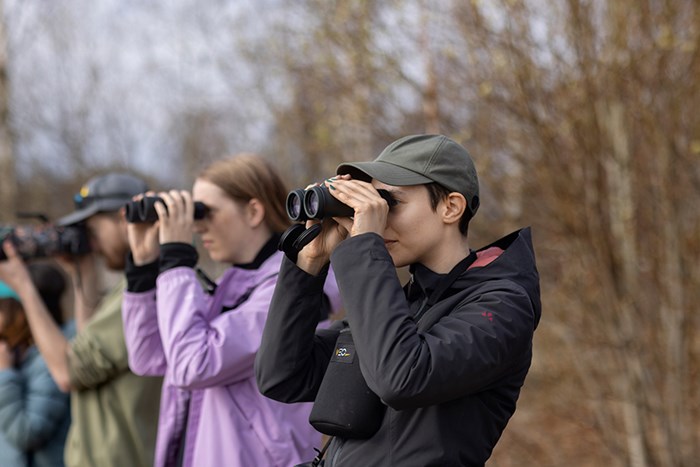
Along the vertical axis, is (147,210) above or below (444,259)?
above

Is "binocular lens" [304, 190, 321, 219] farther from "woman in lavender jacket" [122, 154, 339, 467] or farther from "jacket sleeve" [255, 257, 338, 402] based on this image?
"woman in lavender jacket" [122, 154, 339, 467]

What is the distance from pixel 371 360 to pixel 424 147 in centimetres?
54

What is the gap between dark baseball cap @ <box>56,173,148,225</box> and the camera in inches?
142

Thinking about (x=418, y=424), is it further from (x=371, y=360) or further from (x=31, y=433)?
(x=31, y=433)

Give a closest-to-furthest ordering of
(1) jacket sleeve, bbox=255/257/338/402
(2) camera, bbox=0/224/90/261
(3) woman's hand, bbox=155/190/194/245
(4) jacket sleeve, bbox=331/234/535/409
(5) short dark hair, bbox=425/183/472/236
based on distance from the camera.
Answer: (4) jacket sleeve, bbox=331/234/535/409, (5) short dark hair, bbox=425/183/472/236, (1) jacket sleeve, bbox=255/257/338/402, (3) woman's hand, bbox=155/190/194/245, (2) camera, bbox=0/224/90/261

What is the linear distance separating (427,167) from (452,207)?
0.11m

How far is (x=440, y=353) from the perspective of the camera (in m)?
1.76

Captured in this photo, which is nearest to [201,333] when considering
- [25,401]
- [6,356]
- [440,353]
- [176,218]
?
[176,218]

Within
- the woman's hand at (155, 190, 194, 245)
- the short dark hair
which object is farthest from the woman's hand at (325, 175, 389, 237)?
the woman's hand at (155, 190, 194, 245)

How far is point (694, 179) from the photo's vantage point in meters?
4.61

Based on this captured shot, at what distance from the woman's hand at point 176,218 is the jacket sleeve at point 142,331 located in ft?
0.81

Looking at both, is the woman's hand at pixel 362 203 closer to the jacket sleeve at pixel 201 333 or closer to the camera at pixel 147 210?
the jacket sleeve at pixel 201 333

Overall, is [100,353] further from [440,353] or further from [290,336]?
[440,353]

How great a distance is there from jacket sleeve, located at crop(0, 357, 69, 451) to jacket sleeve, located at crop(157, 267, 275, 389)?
1.19m
